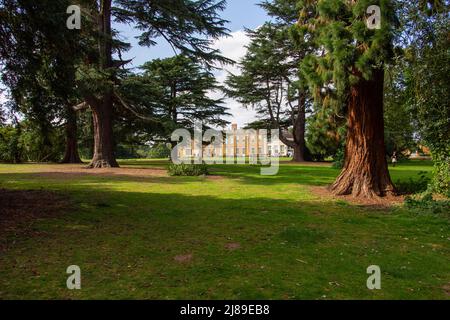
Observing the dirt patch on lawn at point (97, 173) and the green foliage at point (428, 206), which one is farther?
the dirt patch on lawn at point (97, 173)

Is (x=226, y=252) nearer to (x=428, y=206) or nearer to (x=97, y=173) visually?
(x=428, y=206)

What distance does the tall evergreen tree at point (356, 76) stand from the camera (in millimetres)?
9578

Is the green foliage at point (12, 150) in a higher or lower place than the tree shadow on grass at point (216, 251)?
higher

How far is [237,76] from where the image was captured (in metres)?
38.2

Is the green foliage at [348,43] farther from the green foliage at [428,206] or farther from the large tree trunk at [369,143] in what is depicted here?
the green foliage at [428,206]

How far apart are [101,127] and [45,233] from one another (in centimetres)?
1697

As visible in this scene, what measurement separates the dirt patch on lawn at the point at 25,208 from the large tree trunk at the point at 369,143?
8.38m

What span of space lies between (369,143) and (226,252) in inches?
296

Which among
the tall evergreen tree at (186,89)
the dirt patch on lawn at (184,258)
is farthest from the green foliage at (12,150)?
the dirt patch on lawn at (184,258)

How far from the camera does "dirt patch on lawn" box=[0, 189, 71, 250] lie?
6425 millimetres

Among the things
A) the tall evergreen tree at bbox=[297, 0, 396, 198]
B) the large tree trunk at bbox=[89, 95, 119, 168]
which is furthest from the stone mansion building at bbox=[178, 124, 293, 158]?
the tall evergreen tree at bbox=[297, 0, 396, 198]

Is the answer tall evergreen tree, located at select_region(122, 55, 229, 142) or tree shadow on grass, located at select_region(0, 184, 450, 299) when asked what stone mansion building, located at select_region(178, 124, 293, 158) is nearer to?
tall evergreen tree, located at select_region(122, 55, 229, 142)

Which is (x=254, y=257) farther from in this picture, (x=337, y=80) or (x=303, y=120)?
(x=303, y=120)

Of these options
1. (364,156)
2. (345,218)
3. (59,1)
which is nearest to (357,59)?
(364,156)
